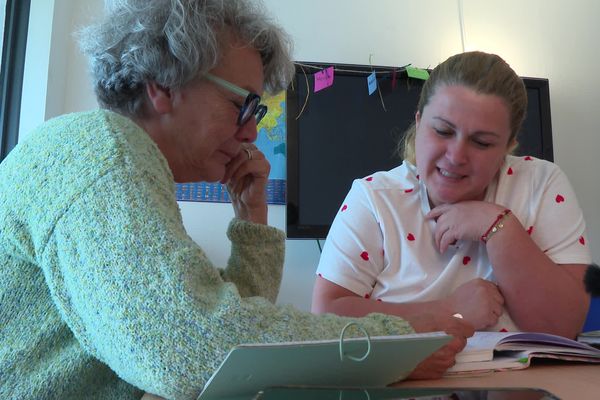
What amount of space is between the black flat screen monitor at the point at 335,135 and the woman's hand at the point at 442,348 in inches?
58.7

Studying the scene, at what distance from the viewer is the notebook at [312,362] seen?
0.47m

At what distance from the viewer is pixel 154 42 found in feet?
2.93

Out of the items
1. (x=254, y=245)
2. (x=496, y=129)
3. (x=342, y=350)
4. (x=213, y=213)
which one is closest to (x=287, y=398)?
(x=342, y=350)

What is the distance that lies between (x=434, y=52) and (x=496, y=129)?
4.88ft

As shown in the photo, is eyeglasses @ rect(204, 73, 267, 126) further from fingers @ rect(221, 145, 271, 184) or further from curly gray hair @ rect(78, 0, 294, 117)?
fingers @ rect(221, 145, 271, 184)

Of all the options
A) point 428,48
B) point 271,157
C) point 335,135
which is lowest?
point 271,157

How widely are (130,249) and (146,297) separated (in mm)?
50

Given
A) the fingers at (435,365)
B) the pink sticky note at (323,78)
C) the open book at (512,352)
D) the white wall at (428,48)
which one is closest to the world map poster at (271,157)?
the white wall at (428,48)

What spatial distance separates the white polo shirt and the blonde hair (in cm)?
14

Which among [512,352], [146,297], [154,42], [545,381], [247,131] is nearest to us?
[146,297]

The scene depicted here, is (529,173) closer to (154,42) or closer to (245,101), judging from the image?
(245,101)

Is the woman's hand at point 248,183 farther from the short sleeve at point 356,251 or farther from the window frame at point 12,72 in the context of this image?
the window frame at point 12,72

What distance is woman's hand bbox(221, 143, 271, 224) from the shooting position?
1.23 m

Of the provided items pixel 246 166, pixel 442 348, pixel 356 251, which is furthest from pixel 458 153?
pixel 442 348
